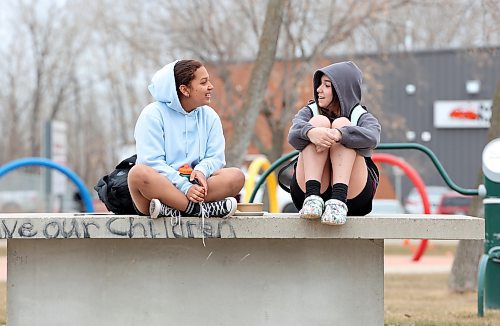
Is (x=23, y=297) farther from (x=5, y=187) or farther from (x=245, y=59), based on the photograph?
(x=5, y=187)

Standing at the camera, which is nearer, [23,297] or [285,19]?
[23,297]

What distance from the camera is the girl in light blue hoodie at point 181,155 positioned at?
5.24 m

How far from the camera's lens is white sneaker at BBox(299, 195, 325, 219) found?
5.05 meters

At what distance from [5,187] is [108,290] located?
33043mm

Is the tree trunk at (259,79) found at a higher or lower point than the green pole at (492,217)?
higher

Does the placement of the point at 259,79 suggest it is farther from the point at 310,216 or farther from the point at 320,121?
the point at 310,216

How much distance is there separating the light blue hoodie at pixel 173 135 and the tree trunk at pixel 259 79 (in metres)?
9.12

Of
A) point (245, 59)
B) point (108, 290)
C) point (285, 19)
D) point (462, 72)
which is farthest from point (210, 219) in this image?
point (462, 72)

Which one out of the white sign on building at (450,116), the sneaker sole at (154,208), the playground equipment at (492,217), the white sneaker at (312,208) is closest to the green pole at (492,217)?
the playground equipment at (492,217)

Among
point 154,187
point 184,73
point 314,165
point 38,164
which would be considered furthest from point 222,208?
point 38,164

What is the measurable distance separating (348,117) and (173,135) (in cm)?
101

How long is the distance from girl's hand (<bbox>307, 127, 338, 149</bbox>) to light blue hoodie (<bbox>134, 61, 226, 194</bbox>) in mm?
610

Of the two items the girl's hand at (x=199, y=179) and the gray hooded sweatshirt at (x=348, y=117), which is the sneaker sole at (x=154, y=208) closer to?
the girl's hand at (x=199, y=179)

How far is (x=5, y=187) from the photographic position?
37375mm
